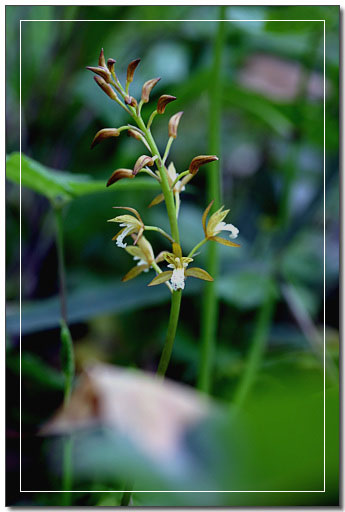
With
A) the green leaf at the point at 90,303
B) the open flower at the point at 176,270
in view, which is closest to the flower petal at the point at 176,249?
the open flower at the point at 176,270

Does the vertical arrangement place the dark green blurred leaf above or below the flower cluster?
below

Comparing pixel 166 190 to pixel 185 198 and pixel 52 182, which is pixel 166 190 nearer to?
pixel 52 182

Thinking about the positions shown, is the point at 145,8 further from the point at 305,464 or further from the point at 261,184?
the point at 305,464

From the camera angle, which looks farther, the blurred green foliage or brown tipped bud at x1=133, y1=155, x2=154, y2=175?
the blurred green foliage

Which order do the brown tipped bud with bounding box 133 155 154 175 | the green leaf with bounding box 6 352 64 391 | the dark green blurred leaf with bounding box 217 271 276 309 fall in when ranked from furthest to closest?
1. the dark green blurred leaf with bounding box 217 271 276 309
2. the green leaf with bounding box 6 352 64 391
3. the brown tipped bud with bounding box 133 155 154 175

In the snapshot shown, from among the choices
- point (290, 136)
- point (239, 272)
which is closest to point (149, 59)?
point (290, 136)

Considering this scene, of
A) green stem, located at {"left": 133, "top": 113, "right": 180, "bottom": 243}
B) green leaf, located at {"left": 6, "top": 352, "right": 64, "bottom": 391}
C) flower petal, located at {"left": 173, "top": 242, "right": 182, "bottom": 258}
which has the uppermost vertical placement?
green stem, located at {"left": 133, "top": 113, "right": 180, "bottom": 243}

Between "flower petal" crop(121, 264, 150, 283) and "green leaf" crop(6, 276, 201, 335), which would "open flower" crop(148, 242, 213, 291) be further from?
"green leaf" crop(6, 276, 201, 335)

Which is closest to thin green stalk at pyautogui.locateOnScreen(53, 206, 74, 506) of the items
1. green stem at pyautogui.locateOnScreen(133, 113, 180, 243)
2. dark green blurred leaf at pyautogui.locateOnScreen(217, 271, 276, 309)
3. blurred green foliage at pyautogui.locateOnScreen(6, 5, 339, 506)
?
blurred green foliage at pyautogui.locateOnScreen(6, 5, 339, 506)

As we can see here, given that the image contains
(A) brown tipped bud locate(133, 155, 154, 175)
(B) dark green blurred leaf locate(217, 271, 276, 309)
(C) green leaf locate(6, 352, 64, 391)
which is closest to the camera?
(A) brown tipped bud locate(133, 155, 154, 175)
